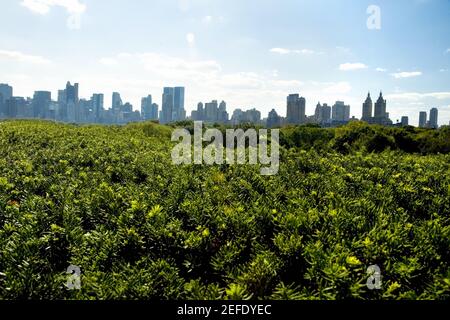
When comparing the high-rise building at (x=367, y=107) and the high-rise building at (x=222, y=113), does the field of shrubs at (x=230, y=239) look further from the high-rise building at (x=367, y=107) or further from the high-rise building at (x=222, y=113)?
the high-rise building at (x=222, y=113)

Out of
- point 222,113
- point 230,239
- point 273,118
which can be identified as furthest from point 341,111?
point 230,239

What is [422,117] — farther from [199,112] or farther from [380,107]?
[199,112]

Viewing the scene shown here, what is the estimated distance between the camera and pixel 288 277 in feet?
10.5

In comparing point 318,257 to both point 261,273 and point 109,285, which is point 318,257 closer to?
point 261,273

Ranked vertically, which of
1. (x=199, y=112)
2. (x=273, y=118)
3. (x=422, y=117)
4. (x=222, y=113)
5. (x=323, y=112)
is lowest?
(x=273, y=118)

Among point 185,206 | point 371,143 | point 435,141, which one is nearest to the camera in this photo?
point 185,206

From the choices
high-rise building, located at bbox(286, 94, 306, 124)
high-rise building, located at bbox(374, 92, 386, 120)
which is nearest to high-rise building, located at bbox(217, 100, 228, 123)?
high-rise building, located at bbox(286, 94, 306, 124)

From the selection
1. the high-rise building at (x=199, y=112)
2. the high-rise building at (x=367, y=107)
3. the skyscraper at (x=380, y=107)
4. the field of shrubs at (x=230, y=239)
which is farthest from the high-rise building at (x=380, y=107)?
the field of shrubs at (x=230, y=239)

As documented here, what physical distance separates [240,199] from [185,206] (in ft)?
3.24

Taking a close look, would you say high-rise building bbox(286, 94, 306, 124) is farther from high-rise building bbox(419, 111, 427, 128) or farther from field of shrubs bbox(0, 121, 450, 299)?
field of shrubs bbox(0, 121, 450, 299)

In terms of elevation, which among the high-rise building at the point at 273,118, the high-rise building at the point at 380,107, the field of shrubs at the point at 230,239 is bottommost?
the field of shrubs at the point at 230,239

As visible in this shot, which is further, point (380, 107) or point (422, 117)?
point (422, 117)
